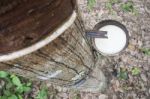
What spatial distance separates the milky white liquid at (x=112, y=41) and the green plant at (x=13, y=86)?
1.09 m

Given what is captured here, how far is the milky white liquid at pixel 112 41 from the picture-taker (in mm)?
1964

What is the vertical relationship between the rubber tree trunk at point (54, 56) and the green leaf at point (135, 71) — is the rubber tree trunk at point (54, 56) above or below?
below

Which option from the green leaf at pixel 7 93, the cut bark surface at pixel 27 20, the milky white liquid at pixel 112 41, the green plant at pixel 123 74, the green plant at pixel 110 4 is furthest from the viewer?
the green plant at pixel 110 4

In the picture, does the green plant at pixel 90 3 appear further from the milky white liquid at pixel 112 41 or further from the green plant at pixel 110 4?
the milky white liquid at pixel 112 41

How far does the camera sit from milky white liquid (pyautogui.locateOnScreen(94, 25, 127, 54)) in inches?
77.3

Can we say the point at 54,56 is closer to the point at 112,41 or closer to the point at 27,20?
the point at 27,20

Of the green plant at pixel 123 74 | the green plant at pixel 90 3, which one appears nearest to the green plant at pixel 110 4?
the green plant at pixel 90 3

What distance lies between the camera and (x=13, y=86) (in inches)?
110

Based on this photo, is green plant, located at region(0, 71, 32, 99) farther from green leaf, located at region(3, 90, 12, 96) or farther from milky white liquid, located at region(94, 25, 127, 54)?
milky white liquid, located at region(94, 25, 127, 54)

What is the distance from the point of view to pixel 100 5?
3203 mm

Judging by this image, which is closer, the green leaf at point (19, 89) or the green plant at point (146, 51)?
the green leaf at point (19, 89)

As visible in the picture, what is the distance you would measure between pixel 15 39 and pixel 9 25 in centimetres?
8

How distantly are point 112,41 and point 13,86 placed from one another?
121 cm

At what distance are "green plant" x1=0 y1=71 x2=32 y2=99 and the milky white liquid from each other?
1090mm
